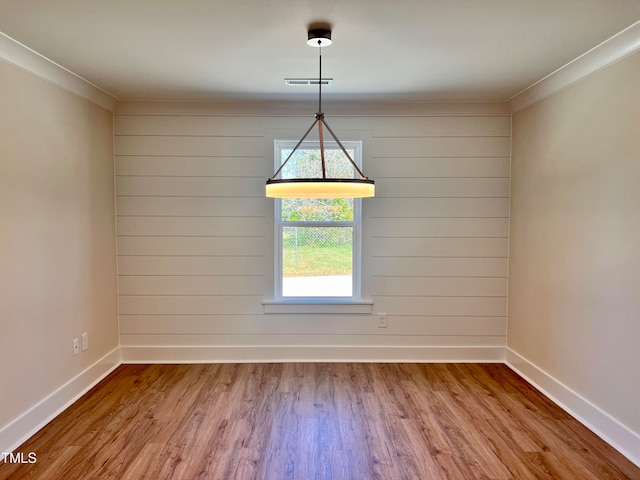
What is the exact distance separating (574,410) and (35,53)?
4395mm

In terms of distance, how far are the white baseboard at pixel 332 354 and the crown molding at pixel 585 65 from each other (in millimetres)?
2336

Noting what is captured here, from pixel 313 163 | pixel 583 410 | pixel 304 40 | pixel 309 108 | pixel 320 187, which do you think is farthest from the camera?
pixel 313 163

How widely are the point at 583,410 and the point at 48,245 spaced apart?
3885mm

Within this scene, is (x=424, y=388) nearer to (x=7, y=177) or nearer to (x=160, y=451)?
(x=160, y=451)

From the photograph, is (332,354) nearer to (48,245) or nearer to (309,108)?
(309,108)

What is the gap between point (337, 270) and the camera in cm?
379

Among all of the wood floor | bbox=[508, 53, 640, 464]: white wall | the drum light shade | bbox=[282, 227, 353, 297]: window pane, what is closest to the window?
bbox=[282, 227, 353, 297]: window pane

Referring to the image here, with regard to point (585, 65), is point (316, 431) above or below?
below

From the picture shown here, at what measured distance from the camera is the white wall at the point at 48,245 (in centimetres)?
234

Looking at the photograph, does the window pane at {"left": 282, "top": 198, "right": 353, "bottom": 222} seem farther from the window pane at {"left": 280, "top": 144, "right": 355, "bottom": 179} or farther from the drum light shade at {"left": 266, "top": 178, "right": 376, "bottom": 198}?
the drum light shade at {"left": 266, "top": 178, "right": 376, "bottom": 198}

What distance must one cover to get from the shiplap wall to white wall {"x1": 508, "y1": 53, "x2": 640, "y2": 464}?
38 cm

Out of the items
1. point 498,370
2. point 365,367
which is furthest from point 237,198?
point 498,370

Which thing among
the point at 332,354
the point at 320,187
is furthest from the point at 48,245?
the point at 332,354

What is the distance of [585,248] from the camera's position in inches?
104
